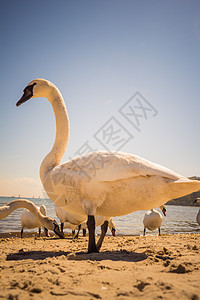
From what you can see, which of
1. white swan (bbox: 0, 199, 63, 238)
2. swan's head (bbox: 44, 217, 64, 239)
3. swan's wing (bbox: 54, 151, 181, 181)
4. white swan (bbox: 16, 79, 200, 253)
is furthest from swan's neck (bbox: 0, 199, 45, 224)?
swan's wing (bbox: 54, 151, 181, 181)

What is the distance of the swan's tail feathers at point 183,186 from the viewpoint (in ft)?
11.7

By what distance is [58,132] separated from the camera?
16.8 ft

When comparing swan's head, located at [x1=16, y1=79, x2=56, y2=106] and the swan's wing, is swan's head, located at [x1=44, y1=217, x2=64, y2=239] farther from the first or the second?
swan's head, located at [x1=16, y1=79, x2=56, y2=106]

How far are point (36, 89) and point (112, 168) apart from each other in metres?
2.92

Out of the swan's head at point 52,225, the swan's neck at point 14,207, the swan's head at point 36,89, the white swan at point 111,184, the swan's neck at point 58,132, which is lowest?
the swan's head at point 52,225

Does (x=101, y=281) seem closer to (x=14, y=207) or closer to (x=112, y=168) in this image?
Result: (x=112, y=168)

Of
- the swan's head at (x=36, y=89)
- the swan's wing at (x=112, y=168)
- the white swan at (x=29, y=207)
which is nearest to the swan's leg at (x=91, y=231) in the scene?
the swan's wing at (x=112, y=168)

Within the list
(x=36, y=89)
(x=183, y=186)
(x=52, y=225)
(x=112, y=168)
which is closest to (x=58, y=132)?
(x=36, y=89)

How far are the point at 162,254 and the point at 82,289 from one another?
214 cm

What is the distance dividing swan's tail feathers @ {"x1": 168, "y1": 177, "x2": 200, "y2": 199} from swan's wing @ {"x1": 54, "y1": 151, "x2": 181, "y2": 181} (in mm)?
100

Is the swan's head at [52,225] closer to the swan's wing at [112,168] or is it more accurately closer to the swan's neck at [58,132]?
the swan's neck at [58,132]

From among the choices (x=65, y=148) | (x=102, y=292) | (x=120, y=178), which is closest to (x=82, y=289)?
(x=102, y=292)

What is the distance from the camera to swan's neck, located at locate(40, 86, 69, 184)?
4.75m

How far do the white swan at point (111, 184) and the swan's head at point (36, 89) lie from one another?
211cm
